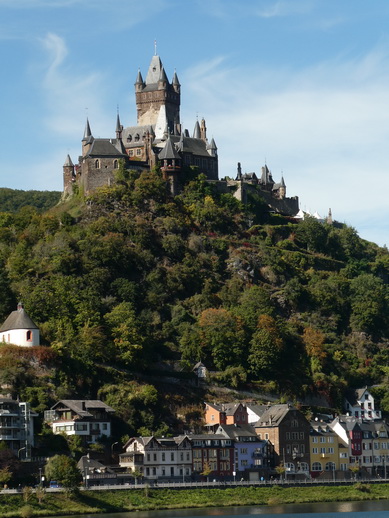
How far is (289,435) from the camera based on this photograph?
123 meters

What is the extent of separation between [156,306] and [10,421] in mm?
33420

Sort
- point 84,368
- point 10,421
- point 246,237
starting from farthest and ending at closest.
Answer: point 246,237
point 84,368
point 10,421

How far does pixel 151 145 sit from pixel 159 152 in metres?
1.32

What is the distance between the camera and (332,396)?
136m

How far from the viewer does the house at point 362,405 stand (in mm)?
135625

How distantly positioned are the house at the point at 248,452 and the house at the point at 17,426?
1963 centimetres

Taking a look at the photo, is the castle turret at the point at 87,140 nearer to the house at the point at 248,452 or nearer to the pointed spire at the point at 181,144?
the pointed spire at the point at 181,144

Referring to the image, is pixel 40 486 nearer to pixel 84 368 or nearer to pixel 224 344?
pixel 84 368

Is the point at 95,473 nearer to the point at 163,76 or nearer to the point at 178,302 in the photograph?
the point at 178,302

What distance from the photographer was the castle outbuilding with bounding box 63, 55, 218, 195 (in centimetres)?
15612

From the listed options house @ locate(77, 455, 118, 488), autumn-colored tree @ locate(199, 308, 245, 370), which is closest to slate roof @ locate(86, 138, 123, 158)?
autumn-colored tree @ locate(199, 308, 245, 370)

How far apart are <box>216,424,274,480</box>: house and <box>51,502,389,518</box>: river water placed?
9.08 metres

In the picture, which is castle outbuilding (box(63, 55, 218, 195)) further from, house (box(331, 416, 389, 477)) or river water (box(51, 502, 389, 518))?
river water (box(51, 502, 389, 518))

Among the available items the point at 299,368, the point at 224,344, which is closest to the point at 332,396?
the point at 299,368
